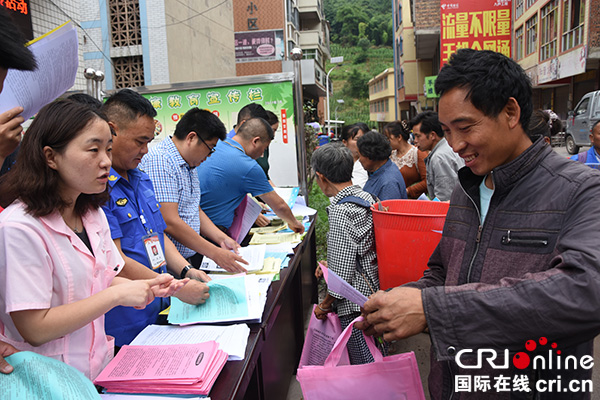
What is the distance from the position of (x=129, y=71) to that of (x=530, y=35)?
51.7 feet

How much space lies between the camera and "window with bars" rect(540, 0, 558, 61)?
14.4 meters

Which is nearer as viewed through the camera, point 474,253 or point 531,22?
point 474,253

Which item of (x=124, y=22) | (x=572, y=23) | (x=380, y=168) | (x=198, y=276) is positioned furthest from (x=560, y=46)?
(x=198, y=276)

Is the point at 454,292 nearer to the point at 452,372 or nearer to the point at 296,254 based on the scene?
the point at 452,372

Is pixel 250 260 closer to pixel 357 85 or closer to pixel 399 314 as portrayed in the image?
pixel 399 314

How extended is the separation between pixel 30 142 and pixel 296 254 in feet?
5.56

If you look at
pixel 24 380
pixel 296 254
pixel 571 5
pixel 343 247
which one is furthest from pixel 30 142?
pixel 571 5

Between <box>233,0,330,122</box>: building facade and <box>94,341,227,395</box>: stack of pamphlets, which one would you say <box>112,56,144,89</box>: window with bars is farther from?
<box>233,0,330,122</box>: building facade

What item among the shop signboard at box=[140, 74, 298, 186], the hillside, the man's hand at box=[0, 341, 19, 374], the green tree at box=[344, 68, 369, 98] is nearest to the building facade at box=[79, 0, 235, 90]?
the shop signboard at box=[140, 74, 298, 186]

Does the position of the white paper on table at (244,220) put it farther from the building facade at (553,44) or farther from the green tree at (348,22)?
the green tree at (348,22)

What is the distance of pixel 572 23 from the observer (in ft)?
43.2

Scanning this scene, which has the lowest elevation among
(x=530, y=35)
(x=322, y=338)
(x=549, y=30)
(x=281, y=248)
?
(x=322, y=338)

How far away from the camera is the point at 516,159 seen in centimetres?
114

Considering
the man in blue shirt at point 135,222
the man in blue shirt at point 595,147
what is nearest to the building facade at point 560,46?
the man in blue shirt at point 595,147
